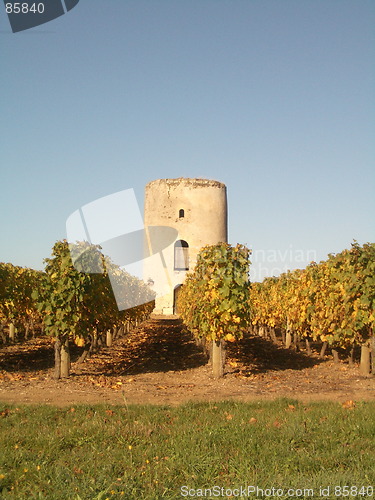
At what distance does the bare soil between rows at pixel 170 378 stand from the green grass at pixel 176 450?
1.47 metres

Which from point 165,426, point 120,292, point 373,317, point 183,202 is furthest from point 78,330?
point 183,202

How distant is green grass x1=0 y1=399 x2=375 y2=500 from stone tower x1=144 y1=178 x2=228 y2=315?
34.6 m

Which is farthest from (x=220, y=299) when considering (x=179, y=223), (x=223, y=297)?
(x=179, y=223)

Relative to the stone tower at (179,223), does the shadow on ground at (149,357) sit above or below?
below

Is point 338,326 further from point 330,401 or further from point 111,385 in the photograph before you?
point 111,385

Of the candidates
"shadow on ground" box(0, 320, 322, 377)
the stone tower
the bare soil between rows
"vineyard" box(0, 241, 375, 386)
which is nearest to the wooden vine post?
"vineyard" box(0, 241, 375, 386)

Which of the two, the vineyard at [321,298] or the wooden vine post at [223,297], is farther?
the wooden vine post at [223,297]

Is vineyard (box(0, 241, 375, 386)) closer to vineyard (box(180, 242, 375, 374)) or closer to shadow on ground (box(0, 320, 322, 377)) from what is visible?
vineyard (box(180, 242, 375, 374))

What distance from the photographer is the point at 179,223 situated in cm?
4259

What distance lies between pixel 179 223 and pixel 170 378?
1248 inches

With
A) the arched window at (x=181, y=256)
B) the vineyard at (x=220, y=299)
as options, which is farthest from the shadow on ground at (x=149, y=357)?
the arched window at (x=181, y=256)

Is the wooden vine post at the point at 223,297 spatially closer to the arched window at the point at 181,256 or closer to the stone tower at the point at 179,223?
the stone tower at the point at 179,223

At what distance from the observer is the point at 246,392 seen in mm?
9258

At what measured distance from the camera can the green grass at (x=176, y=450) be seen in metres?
4.13
